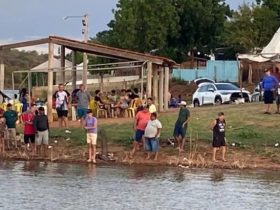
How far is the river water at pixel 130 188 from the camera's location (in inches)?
751

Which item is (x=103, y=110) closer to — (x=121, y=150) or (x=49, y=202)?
(x=121, y=150)

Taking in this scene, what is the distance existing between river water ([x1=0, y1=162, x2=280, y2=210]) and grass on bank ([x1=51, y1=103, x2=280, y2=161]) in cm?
284

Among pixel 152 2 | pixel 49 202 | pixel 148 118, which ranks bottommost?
pixel 49 202

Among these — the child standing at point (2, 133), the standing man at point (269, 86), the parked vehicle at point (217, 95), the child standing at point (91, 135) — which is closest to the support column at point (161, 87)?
the standing man at point (269, 86)

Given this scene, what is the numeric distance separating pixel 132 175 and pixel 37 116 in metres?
5.16

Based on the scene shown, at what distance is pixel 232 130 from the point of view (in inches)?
1256

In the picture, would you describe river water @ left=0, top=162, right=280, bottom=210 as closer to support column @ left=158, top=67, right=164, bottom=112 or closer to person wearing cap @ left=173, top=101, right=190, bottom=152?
person wearing cap @ left=173, top=101, right=190, bottom=152

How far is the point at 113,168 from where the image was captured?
88.3 ft

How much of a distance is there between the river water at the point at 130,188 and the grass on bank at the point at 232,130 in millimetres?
2835

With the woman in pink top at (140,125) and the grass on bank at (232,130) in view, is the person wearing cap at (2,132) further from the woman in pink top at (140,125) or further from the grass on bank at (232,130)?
the woman in pink top at (140,125)

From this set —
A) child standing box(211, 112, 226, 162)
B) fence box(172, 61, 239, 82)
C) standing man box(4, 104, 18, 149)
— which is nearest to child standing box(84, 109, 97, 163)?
standing man box(4, 104, 18, 149)

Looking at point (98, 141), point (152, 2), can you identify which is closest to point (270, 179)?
point (98, 141)

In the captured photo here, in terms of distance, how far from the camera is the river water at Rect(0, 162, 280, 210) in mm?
19078

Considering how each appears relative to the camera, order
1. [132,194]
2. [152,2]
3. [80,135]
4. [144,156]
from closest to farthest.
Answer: [132,194] < [144,156] < [80,135] < [152,2]
